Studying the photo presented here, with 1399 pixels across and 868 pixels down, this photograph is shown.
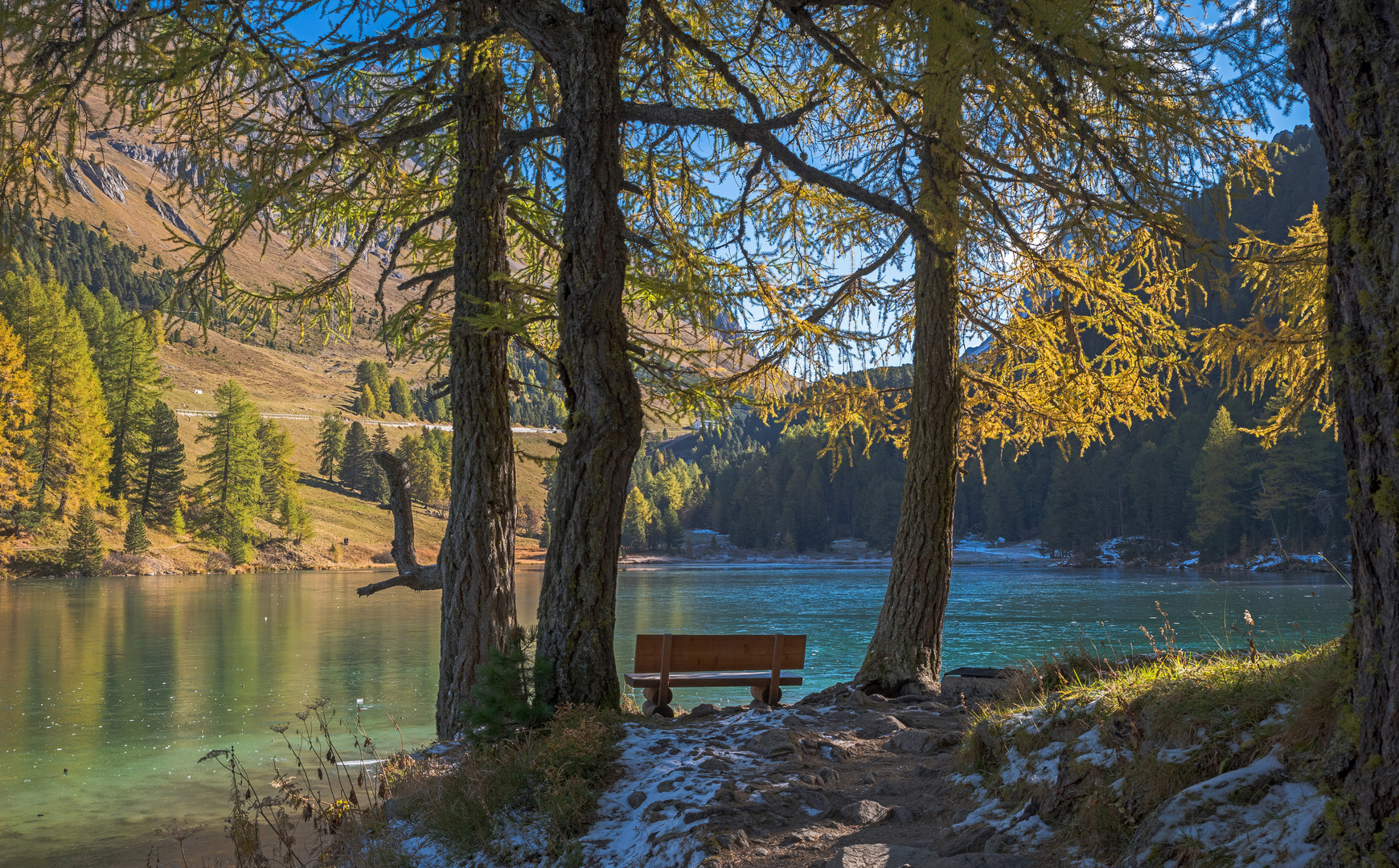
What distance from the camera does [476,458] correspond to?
7.45 m

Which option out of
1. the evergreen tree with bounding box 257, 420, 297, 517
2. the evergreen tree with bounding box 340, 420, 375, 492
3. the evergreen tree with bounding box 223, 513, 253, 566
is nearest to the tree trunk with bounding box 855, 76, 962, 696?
the evergreen tree with bounding box 223, 513, 253, 566

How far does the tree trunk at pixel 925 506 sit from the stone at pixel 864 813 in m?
3.54

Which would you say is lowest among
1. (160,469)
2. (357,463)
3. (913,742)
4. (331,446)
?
(913,742)

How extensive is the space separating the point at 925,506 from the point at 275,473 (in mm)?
69290

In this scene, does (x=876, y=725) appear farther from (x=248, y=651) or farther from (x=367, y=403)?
(x=367, y=403)

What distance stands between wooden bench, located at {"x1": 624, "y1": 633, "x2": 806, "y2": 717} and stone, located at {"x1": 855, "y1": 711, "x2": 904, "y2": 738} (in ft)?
7.41

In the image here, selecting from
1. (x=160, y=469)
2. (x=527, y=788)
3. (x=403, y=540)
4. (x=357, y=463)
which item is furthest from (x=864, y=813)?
(x=357, y=463)

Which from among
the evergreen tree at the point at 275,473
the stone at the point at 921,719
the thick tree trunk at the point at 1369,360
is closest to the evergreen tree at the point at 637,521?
the evergreen tree at the point at 275,473

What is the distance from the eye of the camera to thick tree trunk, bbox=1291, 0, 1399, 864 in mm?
2469

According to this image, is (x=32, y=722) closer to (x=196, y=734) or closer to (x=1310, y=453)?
(x=196, y=734)

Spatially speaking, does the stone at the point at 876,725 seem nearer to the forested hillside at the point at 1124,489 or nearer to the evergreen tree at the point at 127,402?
the forested hillside at the point at 1124,489

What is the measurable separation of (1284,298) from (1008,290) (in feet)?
8.70

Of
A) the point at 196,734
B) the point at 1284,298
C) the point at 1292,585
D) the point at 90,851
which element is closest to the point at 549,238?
the point at 1284,298

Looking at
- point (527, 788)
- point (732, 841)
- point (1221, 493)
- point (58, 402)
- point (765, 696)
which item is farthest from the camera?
point (1221, 493)
